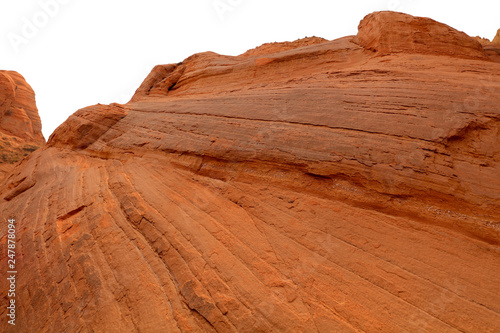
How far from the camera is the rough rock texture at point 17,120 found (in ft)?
77.0

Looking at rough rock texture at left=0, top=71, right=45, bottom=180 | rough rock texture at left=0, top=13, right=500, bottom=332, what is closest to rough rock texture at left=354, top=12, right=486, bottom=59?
rough rock texture at left=0, top=13, right=500, bottom=332

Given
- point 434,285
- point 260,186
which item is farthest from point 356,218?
point 260,186

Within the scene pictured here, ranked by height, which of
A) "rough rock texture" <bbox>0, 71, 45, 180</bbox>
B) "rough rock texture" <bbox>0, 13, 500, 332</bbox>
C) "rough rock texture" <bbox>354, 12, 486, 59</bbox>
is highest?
"rough rock texture" <bbox>0, 71, 45, 180</bbox>

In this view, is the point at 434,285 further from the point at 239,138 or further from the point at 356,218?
the point at 239,138

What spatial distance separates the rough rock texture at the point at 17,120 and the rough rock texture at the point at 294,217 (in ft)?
68.8

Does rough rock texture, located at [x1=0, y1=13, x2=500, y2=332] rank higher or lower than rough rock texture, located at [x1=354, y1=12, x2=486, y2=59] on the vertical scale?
lower

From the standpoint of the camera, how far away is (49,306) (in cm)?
427

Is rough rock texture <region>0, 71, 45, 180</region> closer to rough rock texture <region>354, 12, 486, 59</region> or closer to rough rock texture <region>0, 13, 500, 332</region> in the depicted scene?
rough rock texture <region>0, 13, 500, 332</region>

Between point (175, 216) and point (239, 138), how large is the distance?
251 cm

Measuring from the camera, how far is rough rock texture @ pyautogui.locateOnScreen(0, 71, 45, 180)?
2348 cm

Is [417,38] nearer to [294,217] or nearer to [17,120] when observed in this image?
[294,217]

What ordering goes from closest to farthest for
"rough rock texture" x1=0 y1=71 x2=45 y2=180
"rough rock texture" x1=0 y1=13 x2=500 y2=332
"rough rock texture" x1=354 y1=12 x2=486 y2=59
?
1. "rough rock texture" x1=0 y1=13 x2=500 y2=332
2. "rough rock texture" x1=354 y1=12 x2=486 y2=59
3. "rough rock texture" x1=0 y1=71 x2=45 y2=180

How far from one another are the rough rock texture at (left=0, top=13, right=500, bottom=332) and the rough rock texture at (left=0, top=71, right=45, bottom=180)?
68.8ft

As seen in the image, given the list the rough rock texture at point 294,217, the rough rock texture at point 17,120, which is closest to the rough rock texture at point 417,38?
the rough rock texture at point 294,217
